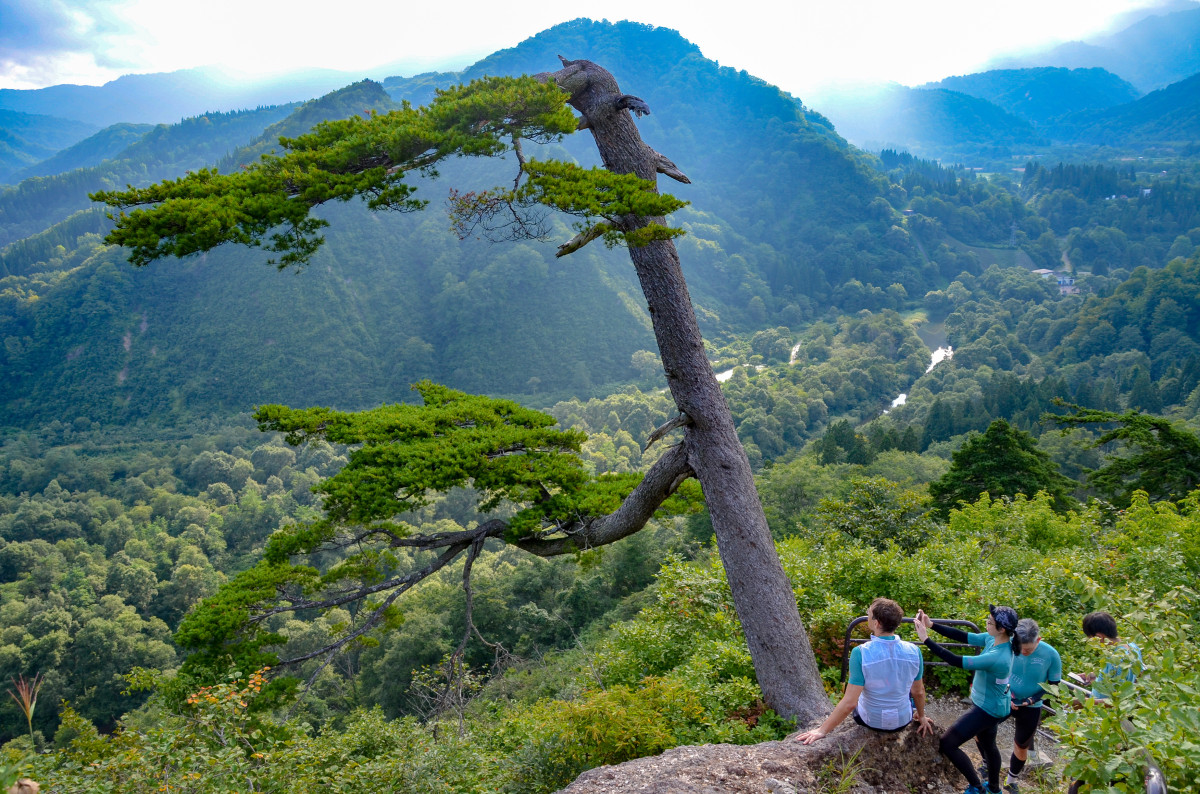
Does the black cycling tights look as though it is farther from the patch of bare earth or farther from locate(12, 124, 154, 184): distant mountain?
locate(12, 124, 154, 184): distant mountain

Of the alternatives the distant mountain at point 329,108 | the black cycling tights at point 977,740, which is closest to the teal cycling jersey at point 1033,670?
the black cycling tights at point 977,740

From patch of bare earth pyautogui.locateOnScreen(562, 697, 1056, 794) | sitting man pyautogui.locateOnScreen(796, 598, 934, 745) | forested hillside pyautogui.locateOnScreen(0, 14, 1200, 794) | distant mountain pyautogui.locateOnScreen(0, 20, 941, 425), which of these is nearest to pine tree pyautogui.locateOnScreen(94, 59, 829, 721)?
forested hillside pyautogui.locateOnScreen(0, 14, 1200, 794)

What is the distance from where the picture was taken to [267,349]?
9844cm

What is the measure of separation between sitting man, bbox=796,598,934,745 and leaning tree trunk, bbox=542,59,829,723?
1806mm

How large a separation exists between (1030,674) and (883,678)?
44.0 inches

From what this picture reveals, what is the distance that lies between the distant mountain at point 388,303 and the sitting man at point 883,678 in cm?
9511

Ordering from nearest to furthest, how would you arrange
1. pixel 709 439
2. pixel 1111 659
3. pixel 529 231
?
pixel 1111 659 < pixel 529 231 < pixel 709 439

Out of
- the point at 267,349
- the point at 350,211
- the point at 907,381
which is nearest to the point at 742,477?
the point at 907,381

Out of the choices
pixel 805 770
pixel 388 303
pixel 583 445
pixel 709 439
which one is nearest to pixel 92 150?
pixel 388 303

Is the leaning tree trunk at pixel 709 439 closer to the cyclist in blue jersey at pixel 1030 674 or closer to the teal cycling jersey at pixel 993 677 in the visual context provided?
the cyclist in blue jersey at pixel 1030 674

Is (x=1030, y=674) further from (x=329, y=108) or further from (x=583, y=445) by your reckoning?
(x=329, y=108)

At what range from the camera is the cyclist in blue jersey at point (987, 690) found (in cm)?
385

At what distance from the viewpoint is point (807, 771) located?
3.90m

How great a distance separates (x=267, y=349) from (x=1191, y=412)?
11053cm
